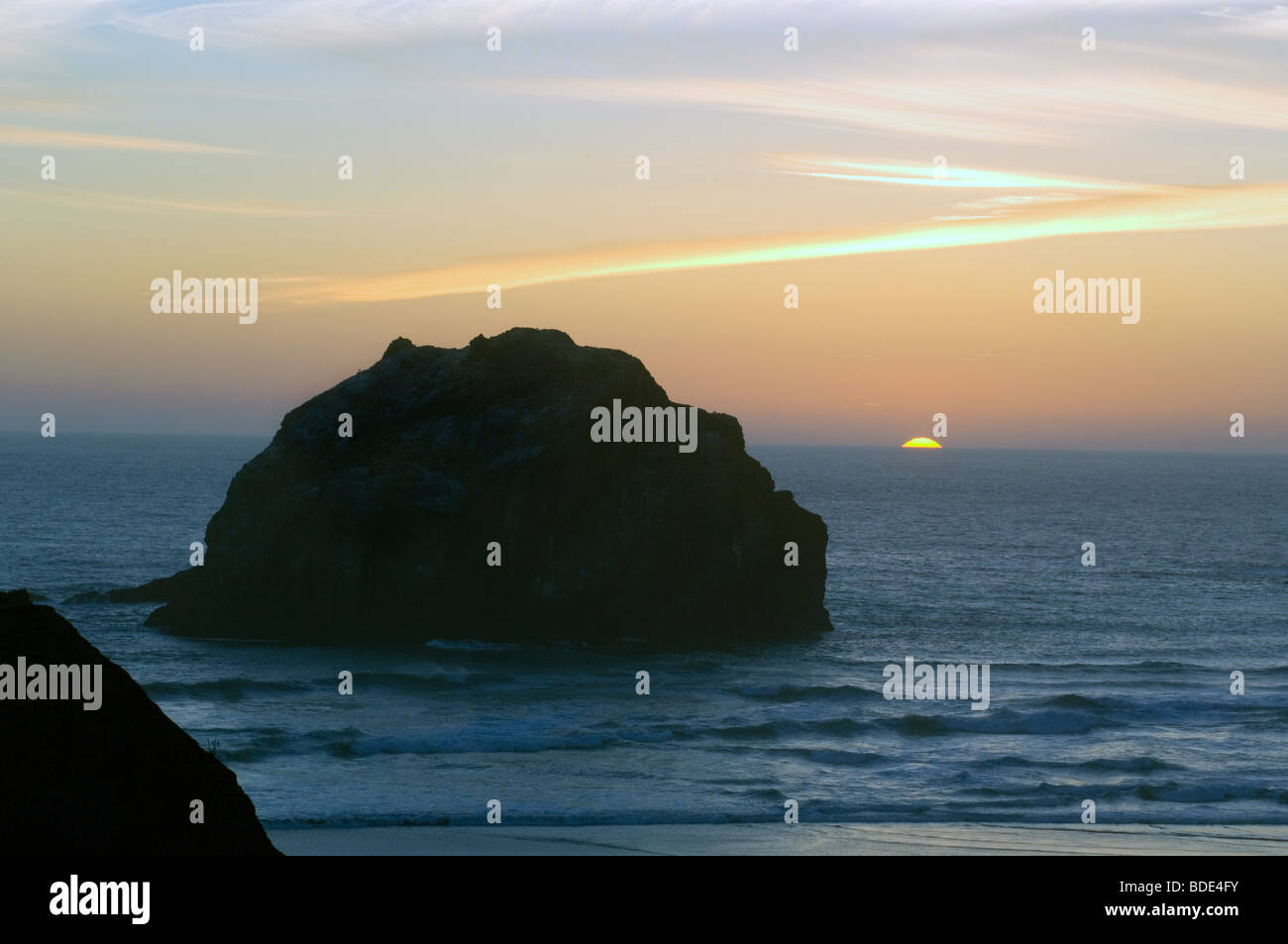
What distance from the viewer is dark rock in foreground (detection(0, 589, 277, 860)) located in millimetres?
12812

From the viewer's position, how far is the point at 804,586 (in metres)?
57.2

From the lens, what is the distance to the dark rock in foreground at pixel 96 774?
12.8 metres

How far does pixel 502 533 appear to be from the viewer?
5284 cm

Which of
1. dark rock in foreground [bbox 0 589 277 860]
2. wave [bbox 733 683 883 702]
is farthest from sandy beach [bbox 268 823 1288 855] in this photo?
wave [bbox 733 683 883 702]

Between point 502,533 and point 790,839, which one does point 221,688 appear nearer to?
point 502,533

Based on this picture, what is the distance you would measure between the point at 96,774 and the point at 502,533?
3969cm

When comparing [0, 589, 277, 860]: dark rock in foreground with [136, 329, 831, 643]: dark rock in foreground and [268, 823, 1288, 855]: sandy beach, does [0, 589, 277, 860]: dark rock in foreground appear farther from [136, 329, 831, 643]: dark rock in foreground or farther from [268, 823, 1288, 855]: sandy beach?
[136, 329, 831, 643]: dark rock in foreground

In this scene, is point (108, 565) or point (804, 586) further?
point (108, 565)
